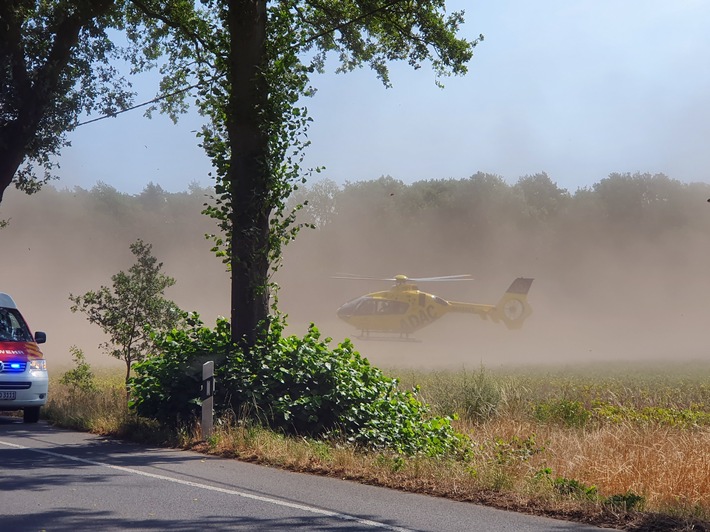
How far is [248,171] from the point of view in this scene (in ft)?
47.5

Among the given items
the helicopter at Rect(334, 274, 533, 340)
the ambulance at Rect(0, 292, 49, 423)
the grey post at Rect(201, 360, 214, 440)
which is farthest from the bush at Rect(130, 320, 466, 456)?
the helicopter at Rect(334, 274, 533, 340)

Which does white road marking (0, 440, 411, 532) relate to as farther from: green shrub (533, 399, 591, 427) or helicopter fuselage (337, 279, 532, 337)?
helicopter fuselage (337, 279, 532, 337)

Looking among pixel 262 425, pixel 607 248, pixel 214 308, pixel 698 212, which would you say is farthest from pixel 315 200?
pixel 262 425

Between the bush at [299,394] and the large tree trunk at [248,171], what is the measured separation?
1.91ft

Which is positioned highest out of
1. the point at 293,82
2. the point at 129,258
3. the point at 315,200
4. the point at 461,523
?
the point at 315,200

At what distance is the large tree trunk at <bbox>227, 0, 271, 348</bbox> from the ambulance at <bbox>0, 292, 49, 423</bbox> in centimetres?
408

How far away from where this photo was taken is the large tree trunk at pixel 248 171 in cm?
1444

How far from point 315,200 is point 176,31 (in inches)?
3707

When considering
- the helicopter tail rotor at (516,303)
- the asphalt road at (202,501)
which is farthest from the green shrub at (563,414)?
the helicopter tail rotor at (516,303)

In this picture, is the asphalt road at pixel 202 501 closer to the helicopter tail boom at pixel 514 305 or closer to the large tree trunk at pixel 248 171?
the large tree trunk at pixel 248 171

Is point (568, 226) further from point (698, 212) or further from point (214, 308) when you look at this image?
point (214, 308)

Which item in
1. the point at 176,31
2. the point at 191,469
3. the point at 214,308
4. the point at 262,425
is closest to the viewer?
the point at 191,469

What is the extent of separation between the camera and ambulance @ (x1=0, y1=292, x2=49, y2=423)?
52.0ft

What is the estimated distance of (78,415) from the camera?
49.7 feet
